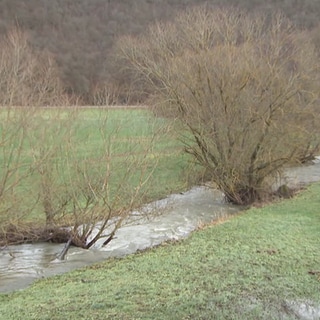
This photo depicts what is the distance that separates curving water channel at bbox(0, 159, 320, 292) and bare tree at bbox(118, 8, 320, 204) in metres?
1.47

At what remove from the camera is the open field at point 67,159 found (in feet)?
36.1

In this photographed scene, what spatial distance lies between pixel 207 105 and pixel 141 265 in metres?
8.78

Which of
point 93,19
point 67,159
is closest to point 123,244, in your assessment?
point 67,159

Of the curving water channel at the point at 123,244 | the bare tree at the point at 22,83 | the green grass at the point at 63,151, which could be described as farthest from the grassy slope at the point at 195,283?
the bare tree at the point at 22,83

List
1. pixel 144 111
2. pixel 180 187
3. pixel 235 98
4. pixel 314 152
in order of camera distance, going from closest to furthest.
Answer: pixel 144 111
pixel 235 98
pixel 180 187
pixel 314 152

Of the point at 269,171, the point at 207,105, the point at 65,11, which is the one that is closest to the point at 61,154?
the point at 207,105

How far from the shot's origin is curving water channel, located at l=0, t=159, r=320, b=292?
10422 mm

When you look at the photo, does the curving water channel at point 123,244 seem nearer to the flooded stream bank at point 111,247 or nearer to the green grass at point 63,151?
the flooded stream bank at point 111,247

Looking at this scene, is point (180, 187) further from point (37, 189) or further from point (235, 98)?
point (37, 189)

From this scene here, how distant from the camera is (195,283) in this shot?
807 centimetres

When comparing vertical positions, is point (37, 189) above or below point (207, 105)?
below

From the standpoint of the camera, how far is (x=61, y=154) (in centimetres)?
1157

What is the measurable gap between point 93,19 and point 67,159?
54.4 metres

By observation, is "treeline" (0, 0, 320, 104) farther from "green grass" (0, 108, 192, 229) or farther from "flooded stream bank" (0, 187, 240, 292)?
"green grass" (0, 108, 192, 229)
